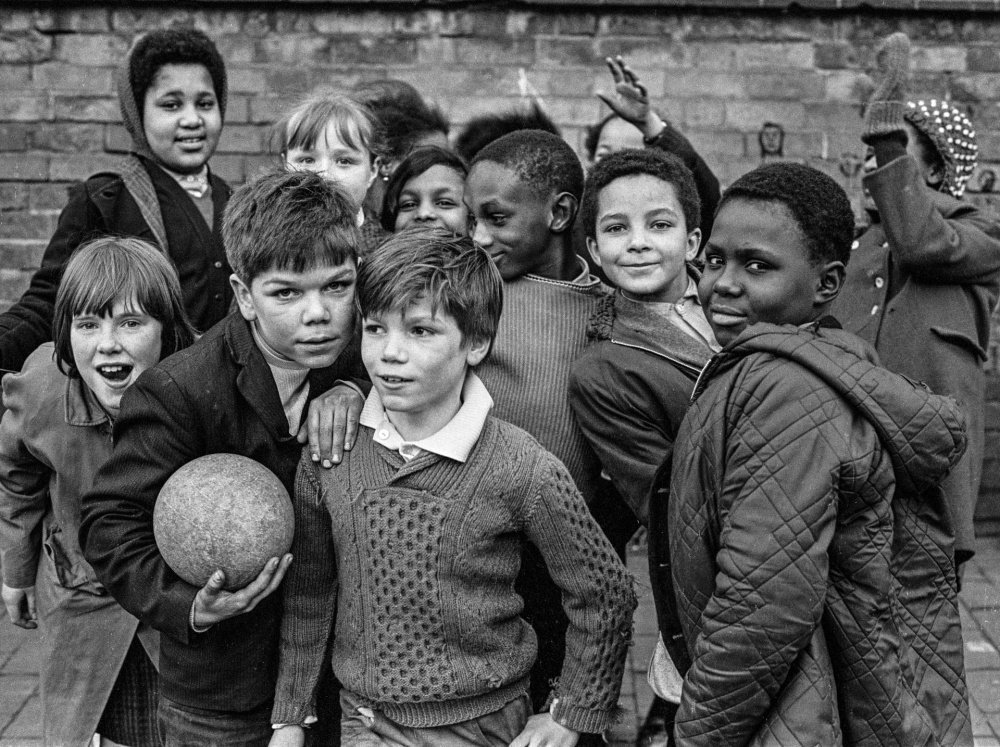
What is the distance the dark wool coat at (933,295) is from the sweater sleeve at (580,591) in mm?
1566

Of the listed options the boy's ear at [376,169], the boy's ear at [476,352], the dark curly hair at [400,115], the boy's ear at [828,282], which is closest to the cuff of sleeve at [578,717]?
the boy's ear at [476,352]

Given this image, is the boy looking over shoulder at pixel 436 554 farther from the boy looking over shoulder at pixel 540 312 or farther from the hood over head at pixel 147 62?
the hood over head at pixel 147 62

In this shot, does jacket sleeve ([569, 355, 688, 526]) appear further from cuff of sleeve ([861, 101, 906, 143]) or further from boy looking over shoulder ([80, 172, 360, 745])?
cuff of sleeve ([861, 101, 906, 143])

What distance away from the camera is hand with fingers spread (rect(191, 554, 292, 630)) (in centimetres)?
238

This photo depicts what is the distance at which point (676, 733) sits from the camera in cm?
212

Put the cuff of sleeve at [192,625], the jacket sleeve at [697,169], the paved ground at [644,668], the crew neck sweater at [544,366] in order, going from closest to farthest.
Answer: the cuff of sleeve at [192,625] → the crew neck sweater at [544,366] → the jacket sleeve at [697,169] → the paved ground at [644,668]

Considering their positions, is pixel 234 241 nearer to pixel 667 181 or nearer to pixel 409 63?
pixel 667 181

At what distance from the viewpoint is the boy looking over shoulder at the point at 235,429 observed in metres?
2.44

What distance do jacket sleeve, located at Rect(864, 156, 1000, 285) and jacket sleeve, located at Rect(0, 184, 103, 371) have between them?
2.51 meters

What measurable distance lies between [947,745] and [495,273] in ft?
4.67

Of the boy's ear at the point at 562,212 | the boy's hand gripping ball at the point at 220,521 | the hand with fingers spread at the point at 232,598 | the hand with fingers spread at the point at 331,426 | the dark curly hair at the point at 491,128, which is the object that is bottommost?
the hand with fingers spread at the point at 232,598

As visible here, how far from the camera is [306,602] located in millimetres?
2553

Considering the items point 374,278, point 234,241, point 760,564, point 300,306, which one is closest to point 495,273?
point 374,278

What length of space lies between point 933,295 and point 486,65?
107 inches
